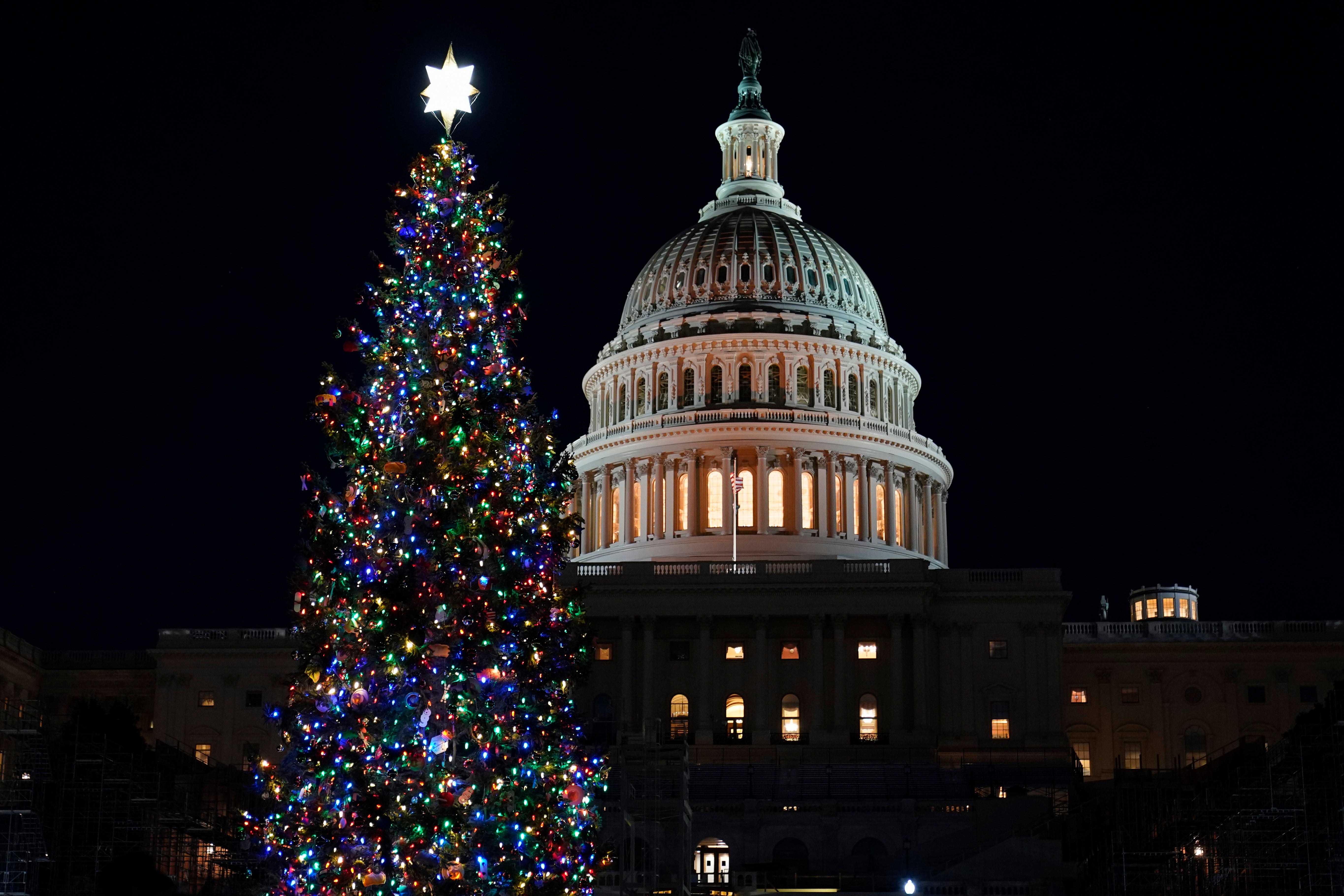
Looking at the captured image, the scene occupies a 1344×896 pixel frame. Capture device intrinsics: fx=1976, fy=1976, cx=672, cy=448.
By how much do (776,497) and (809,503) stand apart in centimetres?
214

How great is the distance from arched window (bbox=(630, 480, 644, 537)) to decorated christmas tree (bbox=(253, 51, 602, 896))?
282 ft

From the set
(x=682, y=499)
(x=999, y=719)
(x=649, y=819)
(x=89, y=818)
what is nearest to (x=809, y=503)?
(x=682, y=499)

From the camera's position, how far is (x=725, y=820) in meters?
78.6

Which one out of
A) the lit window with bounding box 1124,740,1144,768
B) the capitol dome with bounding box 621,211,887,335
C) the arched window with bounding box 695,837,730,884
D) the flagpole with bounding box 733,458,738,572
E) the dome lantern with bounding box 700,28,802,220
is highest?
the dome lantern with bounding box 700,28,802,220

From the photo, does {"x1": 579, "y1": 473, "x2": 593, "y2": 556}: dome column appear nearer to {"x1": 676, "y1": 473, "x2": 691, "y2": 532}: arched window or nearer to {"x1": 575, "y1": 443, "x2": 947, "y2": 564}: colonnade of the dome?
{"x1": 575, "y1": 443, "x2": 947, "y2": 564}: colonnade of the dome

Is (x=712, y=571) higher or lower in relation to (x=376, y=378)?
higher

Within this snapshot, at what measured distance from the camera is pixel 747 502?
12075 cm

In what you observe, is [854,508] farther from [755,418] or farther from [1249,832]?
[1249,832]

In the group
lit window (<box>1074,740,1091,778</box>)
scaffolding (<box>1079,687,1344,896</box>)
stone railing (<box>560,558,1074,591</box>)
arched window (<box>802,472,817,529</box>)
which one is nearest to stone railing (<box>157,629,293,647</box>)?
stone railing (<box>560,558,1074,591</box>)

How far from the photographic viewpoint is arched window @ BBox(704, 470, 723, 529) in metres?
120

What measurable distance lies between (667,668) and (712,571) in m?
5.54

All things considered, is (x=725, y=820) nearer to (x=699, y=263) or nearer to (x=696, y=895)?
(x=696, y=895)

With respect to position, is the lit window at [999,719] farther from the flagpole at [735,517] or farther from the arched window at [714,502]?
the arched window at [714,502]

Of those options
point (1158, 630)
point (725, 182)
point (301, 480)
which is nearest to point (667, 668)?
point (1158, 630)
